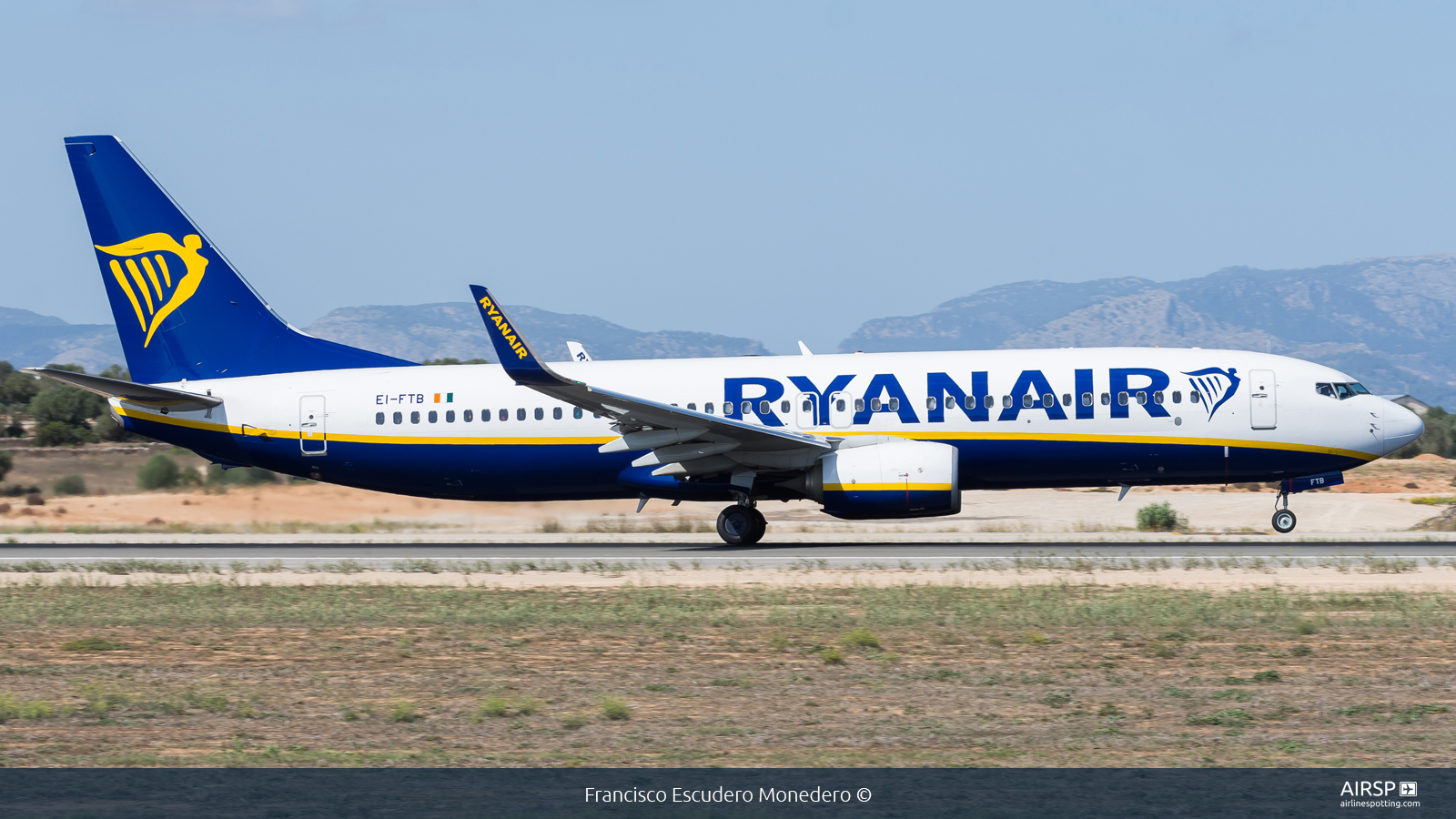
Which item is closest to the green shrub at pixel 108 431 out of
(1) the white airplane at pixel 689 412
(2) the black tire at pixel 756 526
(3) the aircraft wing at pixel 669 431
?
(1) the white airplane at pixel 689 412

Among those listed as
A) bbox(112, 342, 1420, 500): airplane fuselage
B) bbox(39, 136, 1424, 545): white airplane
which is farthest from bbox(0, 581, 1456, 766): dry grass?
bbox(112, 342, 1420, 500): airplane fuselage

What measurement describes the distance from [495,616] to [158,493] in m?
25.8

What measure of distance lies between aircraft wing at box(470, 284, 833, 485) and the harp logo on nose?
27.2ft

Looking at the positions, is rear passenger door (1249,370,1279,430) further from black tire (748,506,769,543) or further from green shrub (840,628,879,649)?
green shrub (840,628,879,649)

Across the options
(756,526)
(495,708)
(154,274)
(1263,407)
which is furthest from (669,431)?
(495,708)

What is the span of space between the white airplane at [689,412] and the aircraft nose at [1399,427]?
0.16ft

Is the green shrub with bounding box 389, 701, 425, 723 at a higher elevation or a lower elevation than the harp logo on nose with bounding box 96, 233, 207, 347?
lower

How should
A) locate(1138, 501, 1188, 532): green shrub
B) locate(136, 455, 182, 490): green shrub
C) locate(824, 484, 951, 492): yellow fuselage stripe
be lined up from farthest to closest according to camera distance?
locate(136, 455, 182, 490): green shrub < locate(1138, 501, 1188, 532): green shrub < locate(824, 484, 951, 492): yellow fuselage stripe

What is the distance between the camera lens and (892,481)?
2517cm

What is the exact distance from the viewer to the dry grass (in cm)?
967

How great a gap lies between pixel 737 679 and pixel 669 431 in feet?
45.2

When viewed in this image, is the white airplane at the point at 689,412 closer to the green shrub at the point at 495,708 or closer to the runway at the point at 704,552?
the runway at the point at 704,552

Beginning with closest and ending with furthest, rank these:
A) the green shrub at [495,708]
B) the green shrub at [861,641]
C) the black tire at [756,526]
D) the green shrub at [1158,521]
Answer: the green shrub at [495,708] < the green shrub at [861,641] < the black tire at [756,526] < the green shrub at [1158,521]

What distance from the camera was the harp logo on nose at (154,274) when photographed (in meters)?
29.0
